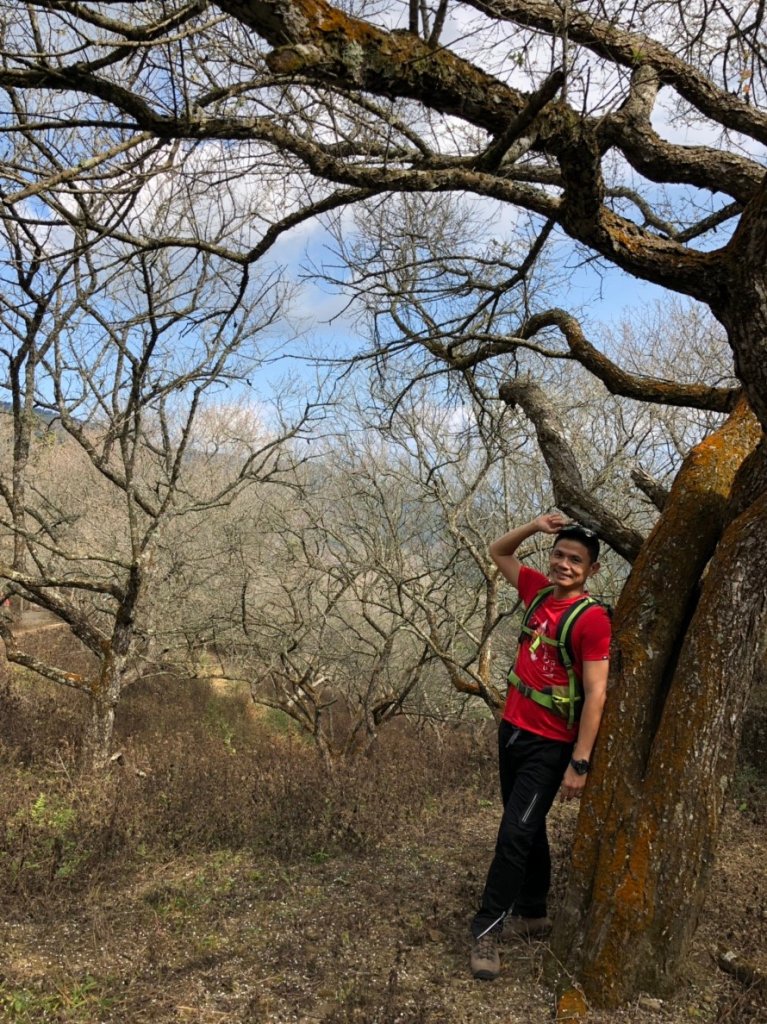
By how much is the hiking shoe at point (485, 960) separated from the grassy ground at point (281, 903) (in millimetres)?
40

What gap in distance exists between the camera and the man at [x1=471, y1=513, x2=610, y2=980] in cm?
297

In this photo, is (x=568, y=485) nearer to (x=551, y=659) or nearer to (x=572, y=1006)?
(x=551, y=659)

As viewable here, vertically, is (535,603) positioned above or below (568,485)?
below

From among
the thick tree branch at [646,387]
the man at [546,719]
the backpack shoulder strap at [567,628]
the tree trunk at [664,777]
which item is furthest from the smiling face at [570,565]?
the thick tree branch at [646,387]

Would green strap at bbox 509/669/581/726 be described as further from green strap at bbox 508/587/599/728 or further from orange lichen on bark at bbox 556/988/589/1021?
orange lichen on bark at bbox 556/988/589/1021

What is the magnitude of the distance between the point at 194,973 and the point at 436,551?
1019 cm

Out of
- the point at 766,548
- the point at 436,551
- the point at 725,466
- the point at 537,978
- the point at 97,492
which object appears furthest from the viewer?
the point at 97,492

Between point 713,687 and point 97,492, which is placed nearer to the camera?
point 713,687

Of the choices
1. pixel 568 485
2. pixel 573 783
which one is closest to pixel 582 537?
pixel 568 485

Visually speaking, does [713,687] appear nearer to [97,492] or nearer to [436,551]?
[436,551]

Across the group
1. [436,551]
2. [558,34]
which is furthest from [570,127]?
[436,551]

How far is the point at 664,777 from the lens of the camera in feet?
8.86

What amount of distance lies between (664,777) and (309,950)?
1838 mm

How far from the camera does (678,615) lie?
2.92 meters
